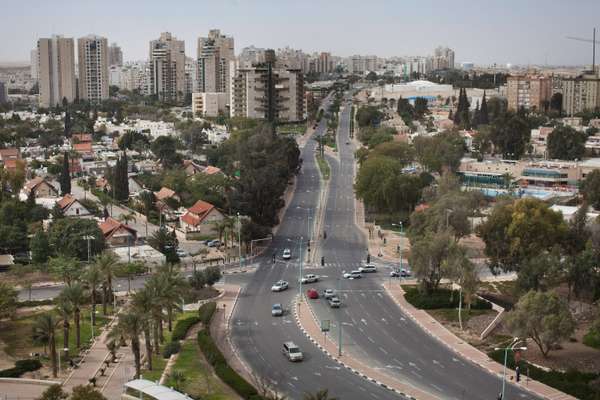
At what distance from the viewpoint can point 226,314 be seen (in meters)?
24.4

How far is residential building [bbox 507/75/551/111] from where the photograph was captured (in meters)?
A: 84.6

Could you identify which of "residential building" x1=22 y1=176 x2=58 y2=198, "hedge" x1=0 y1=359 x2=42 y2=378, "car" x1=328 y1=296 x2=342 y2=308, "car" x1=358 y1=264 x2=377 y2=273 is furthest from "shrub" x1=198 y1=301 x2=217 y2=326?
"residential building" x1=22 y1=176 x2=58 y2=198

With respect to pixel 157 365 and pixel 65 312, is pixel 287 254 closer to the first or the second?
pixel 157 365

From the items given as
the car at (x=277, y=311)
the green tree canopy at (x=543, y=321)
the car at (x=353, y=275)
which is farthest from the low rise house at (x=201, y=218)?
the green tree canopy at (x=543, y=321)

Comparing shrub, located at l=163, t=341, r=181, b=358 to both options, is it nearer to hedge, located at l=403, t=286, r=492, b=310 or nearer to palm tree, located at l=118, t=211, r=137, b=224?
hedge, located at l=403, t=286, r=492, b=310

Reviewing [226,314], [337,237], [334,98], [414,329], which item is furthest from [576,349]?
[334,98]

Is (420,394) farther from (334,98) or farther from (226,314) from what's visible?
(334,98)

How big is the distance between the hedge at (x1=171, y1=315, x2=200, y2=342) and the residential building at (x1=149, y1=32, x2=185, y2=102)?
82.0m

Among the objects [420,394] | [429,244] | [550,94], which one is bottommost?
[420,394]

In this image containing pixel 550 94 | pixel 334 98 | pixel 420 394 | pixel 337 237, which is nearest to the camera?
pixel 420 394

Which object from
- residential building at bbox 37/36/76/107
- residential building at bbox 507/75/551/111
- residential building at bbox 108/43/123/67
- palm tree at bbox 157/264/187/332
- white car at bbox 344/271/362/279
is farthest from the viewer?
residential building at bbox 108/43/123/67

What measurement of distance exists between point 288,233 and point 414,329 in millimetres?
13587

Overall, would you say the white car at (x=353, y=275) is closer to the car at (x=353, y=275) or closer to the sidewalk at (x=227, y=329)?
the car at (x=353, y=275)

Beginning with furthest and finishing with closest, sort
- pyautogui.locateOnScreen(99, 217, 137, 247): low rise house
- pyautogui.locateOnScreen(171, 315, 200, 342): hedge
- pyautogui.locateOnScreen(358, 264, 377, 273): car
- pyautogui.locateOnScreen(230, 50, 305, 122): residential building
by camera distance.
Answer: pyautogui.locateOnScreen(230, 50, 305, 122): residential building → pyautogui.locateOnScreen(99, 217, 137, 247): low rise house → pyautogui.locateOnScreen(358, 264, 377, 273): car → pyautogui.locateOnScreen(171, 315, 200, 342): hedge
